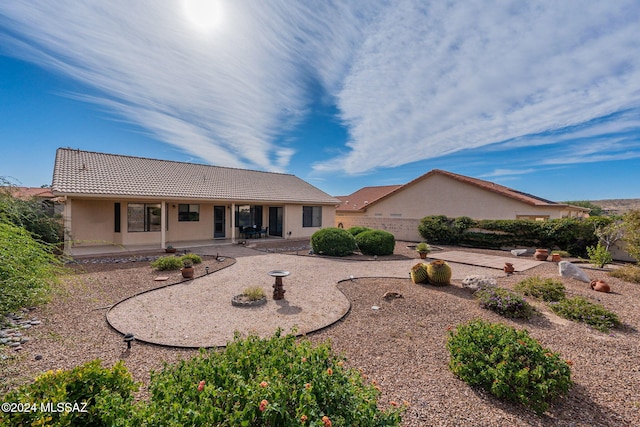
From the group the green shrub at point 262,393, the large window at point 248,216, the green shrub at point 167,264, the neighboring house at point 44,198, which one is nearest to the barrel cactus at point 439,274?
the green shrub at point 262,393

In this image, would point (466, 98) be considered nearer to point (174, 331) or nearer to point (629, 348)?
point (629, 348)

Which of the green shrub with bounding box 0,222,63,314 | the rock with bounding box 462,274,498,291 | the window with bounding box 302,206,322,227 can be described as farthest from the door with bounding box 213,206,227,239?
the rock with bounding box 462,274,498,291

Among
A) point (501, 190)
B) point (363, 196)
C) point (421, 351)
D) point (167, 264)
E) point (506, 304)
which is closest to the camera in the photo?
point (421, 351)

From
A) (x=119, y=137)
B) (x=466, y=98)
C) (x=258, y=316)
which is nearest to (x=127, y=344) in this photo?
(x=258, y=316)

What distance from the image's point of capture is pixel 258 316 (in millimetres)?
5348

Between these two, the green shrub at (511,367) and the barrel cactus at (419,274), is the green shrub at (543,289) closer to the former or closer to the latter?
the barrel cactus at (419,274)

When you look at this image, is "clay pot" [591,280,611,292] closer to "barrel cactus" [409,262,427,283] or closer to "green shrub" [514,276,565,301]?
"green shrub" [514,276,565,301]

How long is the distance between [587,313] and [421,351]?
3.90 metres

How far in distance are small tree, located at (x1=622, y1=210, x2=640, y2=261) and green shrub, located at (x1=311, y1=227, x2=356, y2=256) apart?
943cm

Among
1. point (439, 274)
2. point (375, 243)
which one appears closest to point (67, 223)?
point (375, 243)

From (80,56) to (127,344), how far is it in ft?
26.6

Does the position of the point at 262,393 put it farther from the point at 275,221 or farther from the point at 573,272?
the point at 275,221

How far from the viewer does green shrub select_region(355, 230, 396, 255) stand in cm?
1241

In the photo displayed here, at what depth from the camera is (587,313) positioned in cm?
518
